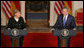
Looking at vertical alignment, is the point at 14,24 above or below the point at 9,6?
below

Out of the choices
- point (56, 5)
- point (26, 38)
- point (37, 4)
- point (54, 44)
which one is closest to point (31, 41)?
point (26, 38)

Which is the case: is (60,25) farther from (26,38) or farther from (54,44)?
(26,38)

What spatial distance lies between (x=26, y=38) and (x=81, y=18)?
119 inches

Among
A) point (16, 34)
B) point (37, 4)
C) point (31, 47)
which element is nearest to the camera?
point (16, 34)

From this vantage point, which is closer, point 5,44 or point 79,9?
point 5,44

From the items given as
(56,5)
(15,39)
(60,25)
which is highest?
(56,5)

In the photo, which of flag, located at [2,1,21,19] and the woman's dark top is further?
flag, located at [2,1,21,19]

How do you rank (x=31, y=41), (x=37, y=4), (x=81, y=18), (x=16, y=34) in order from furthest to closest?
1. (x=37, y=4)
2. (x=81, y=18)
3. (x=31, y=41)
4. (x=16, y=34)

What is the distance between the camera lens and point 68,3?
9.54m

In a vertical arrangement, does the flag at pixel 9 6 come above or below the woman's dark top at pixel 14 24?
above

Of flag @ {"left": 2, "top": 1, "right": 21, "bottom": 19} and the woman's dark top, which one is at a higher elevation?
flag @ {"left": 2, "top": 1, "right": 21, "bottom": 19}

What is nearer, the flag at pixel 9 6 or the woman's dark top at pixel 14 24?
the woman's dark top at pixel 14 24

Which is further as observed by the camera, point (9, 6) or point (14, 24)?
point (9, 6)

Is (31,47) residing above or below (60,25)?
below
